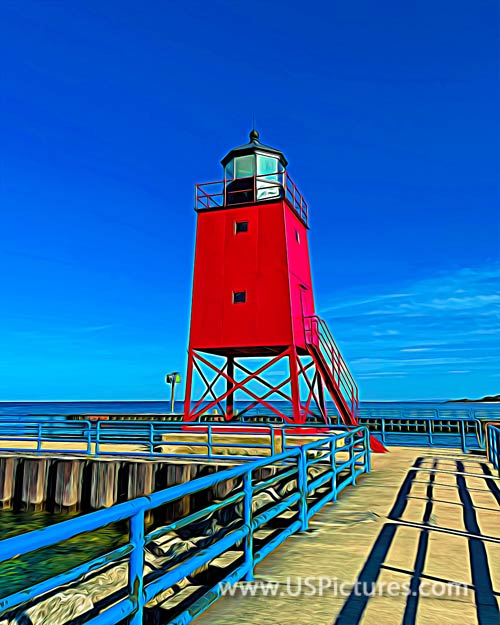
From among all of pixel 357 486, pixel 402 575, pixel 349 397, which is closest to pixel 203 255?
pixel 349 397

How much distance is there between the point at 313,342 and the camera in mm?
17516

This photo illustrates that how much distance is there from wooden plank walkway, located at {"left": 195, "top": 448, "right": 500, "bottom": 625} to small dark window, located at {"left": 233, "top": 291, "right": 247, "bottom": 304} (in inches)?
364

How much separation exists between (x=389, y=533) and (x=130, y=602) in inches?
165

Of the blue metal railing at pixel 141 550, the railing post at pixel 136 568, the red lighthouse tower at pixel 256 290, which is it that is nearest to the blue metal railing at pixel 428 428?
the red lighthouse tower at pixel 256 290

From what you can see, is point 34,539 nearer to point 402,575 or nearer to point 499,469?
point 402,575

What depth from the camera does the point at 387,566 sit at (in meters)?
4.91

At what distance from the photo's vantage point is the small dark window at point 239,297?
17247mm

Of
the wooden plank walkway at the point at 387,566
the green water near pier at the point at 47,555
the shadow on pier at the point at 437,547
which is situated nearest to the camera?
the wooden plank walkway at the point at 387,566

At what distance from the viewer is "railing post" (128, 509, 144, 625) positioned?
9.67ft

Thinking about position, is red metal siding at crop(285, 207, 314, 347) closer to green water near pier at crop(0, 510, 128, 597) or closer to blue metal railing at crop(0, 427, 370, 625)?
green water near pier at crop(0, 510, 128, 597)

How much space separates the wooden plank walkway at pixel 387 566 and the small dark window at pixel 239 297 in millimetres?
9251

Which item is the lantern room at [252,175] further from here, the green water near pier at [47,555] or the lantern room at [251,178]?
the green water near pier at [47,555]

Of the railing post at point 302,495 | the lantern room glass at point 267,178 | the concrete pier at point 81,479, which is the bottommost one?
the concrete pier at point 81,479

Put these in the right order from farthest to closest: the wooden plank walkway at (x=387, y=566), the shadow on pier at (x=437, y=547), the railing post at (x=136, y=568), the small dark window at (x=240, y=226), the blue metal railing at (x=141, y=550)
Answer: the small dark window at (x=240, y=226)
the shadow on pier at (x=437, y=547)
the wooden plank walkway at (x=387, y=566)
the railing post at (x=136, y=568)
the blue metal railing at (x=141, y=550)
